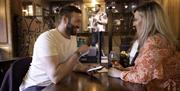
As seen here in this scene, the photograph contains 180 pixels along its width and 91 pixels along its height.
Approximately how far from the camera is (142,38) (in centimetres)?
171

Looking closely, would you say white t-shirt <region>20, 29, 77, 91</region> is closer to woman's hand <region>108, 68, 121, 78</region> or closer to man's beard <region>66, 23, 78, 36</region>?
man's beard <region>66, 23, 78, 36</region>

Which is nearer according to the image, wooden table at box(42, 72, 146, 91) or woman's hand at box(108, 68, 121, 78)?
wooden table at box(42, 72, 146, 91)

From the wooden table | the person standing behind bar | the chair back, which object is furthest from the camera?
the person standing behind bar

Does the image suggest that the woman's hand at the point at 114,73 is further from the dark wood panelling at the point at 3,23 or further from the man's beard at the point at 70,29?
the dark wood panelling at the point at 3,23

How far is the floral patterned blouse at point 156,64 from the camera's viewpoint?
1527 millimetres

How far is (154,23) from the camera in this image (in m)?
1.67

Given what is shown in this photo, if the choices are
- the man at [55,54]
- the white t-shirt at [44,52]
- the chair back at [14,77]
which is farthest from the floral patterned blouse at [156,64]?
the chair back at [14,77]

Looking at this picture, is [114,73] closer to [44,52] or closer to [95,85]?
[95,85]

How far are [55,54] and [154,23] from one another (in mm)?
730

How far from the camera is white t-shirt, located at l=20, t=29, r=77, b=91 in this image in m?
1.85

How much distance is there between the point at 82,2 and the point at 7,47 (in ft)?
9.26

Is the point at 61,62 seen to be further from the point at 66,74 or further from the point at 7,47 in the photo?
the point at 7,47

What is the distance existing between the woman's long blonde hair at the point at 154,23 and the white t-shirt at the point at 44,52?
633 mm

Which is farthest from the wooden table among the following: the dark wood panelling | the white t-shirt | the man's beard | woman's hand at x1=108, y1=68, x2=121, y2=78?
the dark wood panelling
